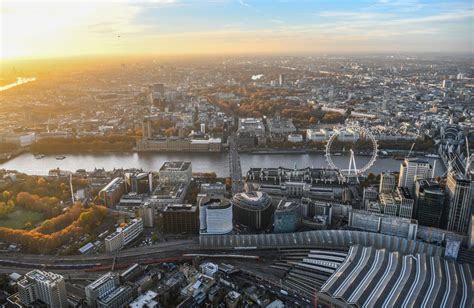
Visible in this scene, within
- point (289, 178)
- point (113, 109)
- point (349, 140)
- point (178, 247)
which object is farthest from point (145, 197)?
point (113, 109)

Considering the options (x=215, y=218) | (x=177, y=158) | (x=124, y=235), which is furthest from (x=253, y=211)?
(x=177, y=158)

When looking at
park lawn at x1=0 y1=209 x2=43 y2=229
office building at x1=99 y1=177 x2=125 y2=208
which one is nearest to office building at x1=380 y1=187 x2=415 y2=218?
office building at x1=99 y1=177 x2=125 y2=208

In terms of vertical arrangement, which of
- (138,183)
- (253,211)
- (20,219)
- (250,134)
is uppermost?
(250,134)

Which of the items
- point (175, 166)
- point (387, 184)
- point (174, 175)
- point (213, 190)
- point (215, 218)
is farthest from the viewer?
point (175, 166)

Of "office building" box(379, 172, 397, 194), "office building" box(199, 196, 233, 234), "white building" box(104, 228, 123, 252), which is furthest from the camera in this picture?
"office building" box(379, 172, 397, 194)

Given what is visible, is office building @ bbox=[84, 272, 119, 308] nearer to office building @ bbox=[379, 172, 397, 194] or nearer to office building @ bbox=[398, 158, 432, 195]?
office building @ bbox=[379, 172, 397, 194]

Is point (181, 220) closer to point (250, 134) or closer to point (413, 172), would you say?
point (413, 172)

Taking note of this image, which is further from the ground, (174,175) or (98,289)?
(174,175)
